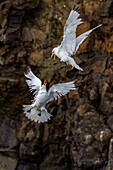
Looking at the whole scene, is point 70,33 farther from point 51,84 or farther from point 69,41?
point 51,84

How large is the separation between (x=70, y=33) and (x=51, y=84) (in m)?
2.09

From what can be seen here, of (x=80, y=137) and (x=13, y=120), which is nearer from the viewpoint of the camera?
(x=80, y=137)

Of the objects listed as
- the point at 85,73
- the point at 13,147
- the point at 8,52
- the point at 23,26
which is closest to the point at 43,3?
the point at 23,26

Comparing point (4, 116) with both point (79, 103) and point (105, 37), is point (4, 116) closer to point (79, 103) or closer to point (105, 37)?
point (79, 103)

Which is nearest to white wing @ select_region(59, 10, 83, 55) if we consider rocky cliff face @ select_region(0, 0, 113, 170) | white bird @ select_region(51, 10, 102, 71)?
white bird @ select_region(51, 10, 102, 71)

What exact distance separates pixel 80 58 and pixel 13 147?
2.14 meters

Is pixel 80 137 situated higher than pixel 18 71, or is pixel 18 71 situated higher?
pixel 18 71

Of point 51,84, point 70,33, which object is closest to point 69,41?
point 70,33

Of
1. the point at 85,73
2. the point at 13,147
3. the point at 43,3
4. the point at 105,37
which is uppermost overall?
the point at 43,3

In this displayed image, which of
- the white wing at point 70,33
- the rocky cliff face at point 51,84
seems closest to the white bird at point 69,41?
the white wing at point 70,33

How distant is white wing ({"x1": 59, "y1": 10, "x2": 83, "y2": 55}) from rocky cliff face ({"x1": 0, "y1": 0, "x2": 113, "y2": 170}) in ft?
4.96

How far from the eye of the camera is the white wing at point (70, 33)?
16.2 feet

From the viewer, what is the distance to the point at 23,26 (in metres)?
7.18

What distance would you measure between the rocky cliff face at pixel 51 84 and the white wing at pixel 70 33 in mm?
1512
